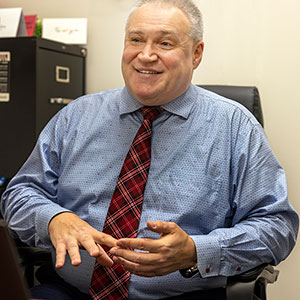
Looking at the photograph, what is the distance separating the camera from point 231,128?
157 cm

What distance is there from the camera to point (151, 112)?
160cm

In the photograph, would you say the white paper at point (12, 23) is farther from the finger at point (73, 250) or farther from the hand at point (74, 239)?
the finger at point (73, 250)

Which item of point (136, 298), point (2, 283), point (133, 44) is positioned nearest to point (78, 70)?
point (133, 44)

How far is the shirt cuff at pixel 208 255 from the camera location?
4.38ft

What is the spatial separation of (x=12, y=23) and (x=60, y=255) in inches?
61.4

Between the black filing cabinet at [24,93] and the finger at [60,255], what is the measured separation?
106cm

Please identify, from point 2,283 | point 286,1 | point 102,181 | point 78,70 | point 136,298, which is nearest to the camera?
point 2,283

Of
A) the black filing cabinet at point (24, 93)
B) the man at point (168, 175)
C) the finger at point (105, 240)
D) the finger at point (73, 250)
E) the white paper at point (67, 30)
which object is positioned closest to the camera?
the finger at point (73, 250)

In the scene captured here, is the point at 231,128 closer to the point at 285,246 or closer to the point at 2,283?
the point at 285,246

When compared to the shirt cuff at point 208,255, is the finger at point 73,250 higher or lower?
higher

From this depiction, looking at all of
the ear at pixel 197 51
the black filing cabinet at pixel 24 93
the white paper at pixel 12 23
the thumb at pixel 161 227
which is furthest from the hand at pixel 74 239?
the white paper at pixel 12 23

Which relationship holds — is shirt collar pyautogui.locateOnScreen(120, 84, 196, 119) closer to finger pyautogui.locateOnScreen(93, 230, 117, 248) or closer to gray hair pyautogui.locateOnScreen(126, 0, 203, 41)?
gray hair pyautogui.locateOnScreen(126, 0, 203, 41)

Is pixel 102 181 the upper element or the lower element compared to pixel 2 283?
lower

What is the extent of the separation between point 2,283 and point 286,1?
77.9 inches
